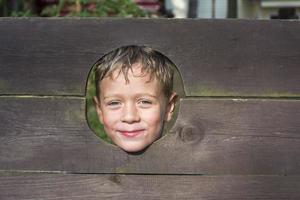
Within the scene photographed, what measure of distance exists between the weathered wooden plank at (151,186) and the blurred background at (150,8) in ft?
6.74

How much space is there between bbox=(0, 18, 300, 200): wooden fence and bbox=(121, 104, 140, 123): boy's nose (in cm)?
11

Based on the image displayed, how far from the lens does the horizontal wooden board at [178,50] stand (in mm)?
1849

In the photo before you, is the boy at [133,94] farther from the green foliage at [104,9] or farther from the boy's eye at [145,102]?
the green foliage at [104,9]

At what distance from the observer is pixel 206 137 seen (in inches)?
74.9

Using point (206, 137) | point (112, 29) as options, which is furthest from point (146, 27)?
point (206, 137)

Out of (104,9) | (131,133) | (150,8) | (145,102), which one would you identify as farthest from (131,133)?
(150,8)

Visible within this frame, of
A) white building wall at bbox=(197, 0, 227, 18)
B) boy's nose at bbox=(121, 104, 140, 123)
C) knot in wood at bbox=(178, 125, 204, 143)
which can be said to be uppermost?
white building wall at bbox=(197, 0, 227, 18)

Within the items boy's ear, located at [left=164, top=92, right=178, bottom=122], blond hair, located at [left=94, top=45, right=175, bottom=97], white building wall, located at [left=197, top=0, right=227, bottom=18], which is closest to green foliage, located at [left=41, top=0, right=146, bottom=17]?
boy's ear, located at [left=164, top=92, right=178, bottom=122]

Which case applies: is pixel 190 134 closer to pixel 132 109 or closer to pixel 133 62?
pixel 132 109

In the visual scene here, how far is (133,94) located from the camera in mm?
1924

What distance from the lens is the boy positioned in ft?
6.33

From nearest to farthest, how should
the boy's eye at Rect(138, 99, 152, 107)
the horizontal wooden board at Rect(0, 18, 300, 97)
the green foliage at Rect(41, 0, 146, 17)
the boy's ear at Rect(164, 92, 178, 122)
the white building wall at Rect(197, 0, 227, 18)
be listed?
the horizontal wooden board at Rect(0, 18, 300, 97)
the boy's eye at Rect(138, 99, 152, 107)
the boy's ear at Rect(164, 92, 178, 122)
the green foliage at Rect(41, 0, 146, 17)
the white building wall at Rect(197, 0, 227, 18)

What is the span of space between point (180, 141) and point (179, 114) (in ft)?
0.29

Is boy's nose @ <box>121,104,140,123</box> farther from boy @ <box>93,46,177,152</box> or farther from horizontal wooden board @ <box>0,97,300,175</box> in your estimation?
horizontal wooden board @ <box>0,97,300,175</box>
